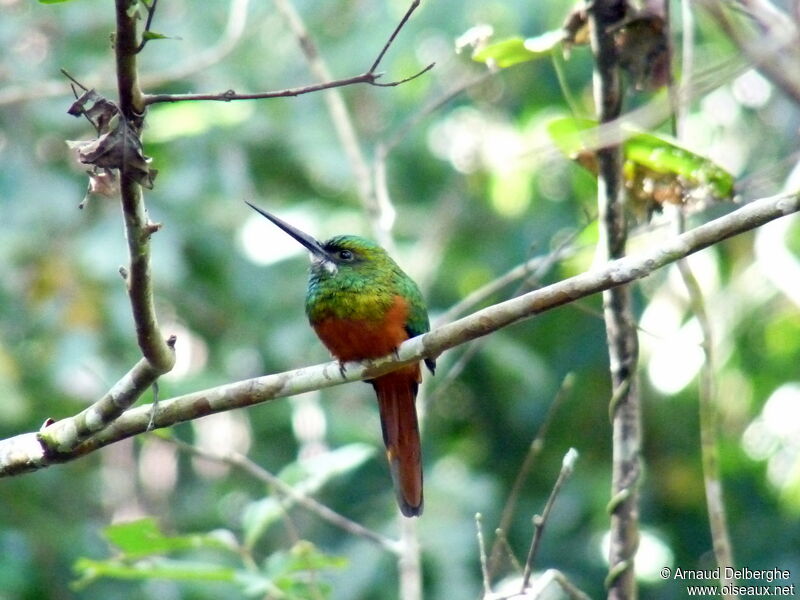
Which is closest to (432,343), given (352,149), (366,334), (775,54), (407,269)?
(366,334)

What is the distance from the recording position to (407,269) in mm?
4102

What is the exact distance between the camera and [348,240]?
331 centimetres

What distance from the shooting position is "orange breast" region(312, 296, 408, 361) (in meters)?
2.76

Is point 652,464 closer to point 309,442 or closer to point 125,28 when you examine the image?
point 309,442

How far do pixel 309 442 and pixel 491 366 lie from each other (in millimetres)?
759

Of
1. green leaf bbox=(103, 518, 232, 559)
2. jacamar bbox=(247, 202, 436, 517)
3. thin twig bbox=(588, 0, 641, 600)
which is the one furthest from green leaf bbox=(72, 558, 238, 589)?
thin twig bbox=(588, 0, 641, 600)

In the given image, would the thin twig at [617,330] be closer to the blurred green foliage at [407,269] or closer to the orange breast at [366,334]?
the orange breast at [366,334]

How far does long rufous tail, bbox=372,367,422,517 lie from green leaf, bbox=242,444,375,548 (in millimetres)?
78

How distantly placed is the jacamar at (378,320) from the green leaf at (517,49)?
2.08ft

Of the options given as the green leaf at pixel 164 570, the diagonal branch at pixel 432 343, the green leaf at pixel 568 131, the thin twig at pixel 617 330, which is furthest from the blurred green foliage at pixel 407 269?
the diagonal branch at pixel 432 343

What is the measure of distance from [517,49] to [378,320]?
0.75m

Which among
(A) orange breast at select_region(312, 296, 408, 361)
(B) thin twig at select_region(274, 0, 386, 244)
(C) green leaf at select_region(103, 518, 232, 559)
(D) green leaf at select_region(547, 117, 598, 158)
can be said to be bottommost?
(C) green leaf at select_region(103, 518, 232, 559)

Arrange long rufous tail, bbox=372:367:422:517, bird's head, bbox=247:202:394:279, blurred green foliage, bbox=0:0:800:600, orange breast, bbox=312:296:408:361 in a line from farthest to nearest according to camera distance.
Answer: blurred green foliage, bbox=0:0:800:600
bird's head, bbox=247:202:394:279
long rufous tail, bbox=372:367:422:517
orange breast, bbox=312:296:408:361

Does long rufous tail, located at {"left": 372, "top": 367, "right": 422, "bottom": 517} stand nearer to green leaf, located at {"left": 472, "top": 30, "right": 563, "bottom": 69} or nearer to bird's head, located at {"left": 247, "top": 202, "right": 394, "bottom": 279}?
bird's head, located at {"left": 247, "top": 202, "right": 394, "bottom": 279}
